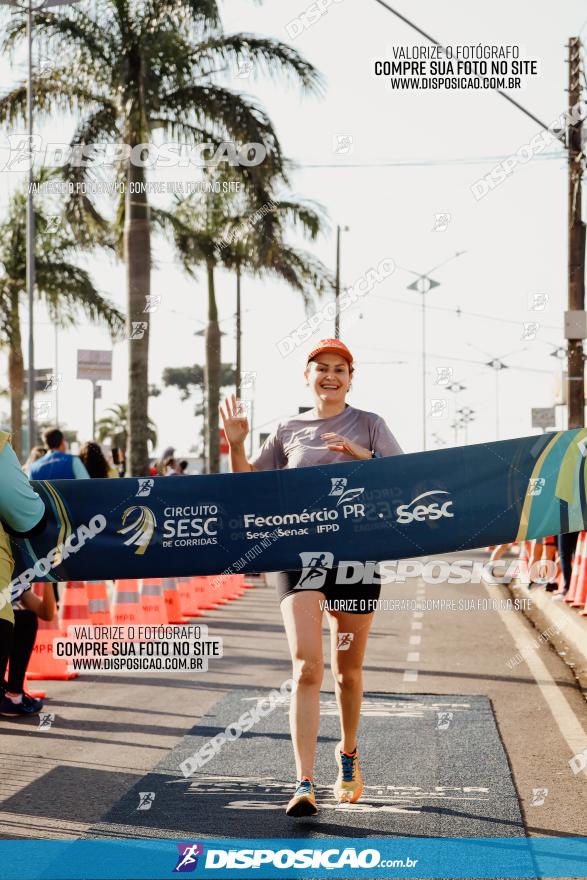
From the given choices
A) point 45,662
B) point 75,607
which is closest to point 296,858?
point 45,662

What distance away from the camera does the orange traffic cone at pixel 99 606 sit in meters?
12.3

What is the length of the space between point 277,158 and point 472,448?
52.3ft

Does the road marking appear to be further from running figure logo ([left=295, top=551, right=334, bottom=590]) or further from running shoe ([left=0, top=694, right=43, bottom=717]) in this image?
running shoe ([left=0, top=694, right=43, bottom=717])

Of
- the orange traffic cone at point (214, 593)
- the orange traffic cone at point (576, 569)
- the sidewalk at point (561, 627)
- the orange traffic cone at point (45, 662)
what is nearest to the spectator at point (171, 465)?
the orange traffic cone at point (214, 593)

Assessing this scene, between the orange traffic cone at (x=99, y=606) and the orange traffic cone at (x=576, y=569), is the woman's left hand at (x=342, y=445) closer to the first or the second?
the orange traffic cone at (x=99, y=606)

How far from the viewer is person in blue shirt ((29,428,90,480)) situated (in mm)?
11773

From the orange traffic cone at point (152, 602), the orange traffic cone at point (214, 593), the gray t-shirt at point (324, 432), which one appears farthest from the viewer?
the orange traffic cone at point (214, 593)

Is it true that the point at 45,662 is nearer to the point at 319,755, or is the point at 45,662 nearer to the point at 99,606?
the point at 99,606

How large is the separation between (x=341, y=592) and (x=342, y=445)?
0.69 meters

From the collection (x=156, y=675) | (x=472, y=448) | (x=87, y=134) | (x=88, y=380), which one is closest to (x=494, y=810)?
(x=472, y=448)

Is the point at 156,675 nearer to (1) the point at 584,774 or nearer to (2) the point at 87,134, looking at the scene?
(1) the point at 584,774

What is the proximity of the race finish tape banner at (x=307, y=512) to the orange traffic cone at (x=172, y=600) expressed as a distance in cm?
764

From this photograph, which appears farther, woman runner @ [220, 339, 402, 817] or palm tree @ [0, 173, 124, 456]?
palm tree @ [0, 173, 124, 456]

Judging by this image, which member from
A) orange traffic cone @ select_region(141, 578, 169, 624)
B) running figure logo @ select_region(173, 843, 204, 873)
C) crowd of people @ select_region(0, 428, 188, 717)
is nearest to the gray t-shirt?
crowd of people @ select_region(0, 428, 188, 717)
